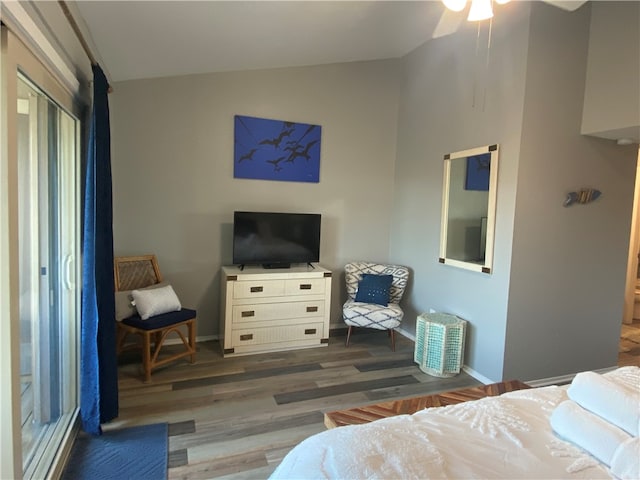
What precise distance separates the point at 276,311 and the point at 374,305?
0.98 meters

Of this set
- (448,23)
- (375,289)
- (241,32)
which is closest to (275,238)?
(375,289)

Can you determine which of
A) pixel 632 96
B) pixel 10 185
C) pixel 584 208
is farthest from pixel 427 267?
pixel 10 185

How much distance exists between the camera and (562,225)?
294 cm

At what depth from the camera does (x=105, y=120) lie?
2205mm

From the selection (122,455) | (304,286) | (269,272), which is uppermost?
(269,272)

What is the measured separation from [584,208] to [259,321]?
9.67 feet

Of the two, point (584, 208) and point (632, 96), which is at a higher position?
point (632, 96)

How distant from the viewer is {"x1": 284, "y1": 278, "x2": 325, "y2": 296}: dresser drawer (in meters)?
3.49

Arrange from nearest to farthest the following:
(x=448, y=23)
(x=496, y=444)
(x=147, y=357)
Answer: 1. (x=496, y=444)
2. (x=448, y=23)
3. (x=147, y=357)

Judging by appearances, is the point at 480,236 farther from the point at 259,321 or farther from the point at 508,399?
the point at 259,321

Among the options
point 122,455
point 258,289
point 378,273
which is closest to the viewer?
point 122,455

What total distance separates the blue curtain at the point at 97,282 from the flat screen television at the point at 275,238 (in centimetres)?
139

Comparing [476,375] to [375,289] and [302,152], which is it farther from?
[302,152]

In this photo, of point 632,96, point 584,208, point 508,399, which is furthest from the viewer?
point 584,208
